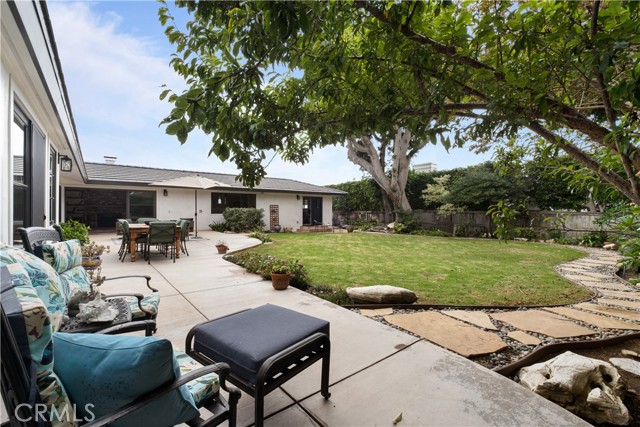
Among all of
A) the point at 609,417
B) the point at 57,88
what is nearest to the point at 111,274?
the point at 57,88

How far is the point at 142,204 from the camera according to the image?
15.4m

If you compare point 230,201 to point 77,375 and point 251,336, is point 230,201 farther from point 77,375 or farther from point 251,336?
point 77,375

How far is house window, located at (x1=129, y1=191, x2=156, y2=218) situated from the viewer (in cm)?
1496

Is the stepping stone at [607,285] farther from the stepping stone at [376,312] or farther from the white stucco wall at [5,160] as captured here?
the white stucco wall at [5,160]

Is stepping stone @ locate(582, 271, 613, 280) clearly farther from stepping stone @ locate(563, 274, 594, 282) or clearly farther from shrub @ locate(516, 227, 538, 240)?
shrub @ locate(516, 227, 538, 240)

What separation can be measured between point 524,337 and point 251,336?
312cm

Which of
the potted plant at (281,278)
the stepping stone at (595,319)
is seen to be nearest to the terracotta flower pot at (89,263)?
the potted plant at (281,278)

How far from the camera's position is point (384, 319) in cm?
366

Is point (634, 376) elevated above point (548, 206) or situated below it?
below

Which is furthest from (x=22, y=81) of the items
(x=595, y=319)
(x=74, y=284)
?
(x=595, y=319)

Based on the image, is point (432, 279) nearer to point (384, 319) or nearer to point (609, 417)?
point (384, 319)

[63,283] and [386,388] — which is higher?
[63,283]

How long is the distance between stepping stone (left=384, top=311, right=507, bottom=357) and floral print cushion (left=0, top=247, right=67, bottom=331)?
3.26 metres

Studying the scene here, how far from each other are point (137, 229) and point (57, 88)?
4.71 m
